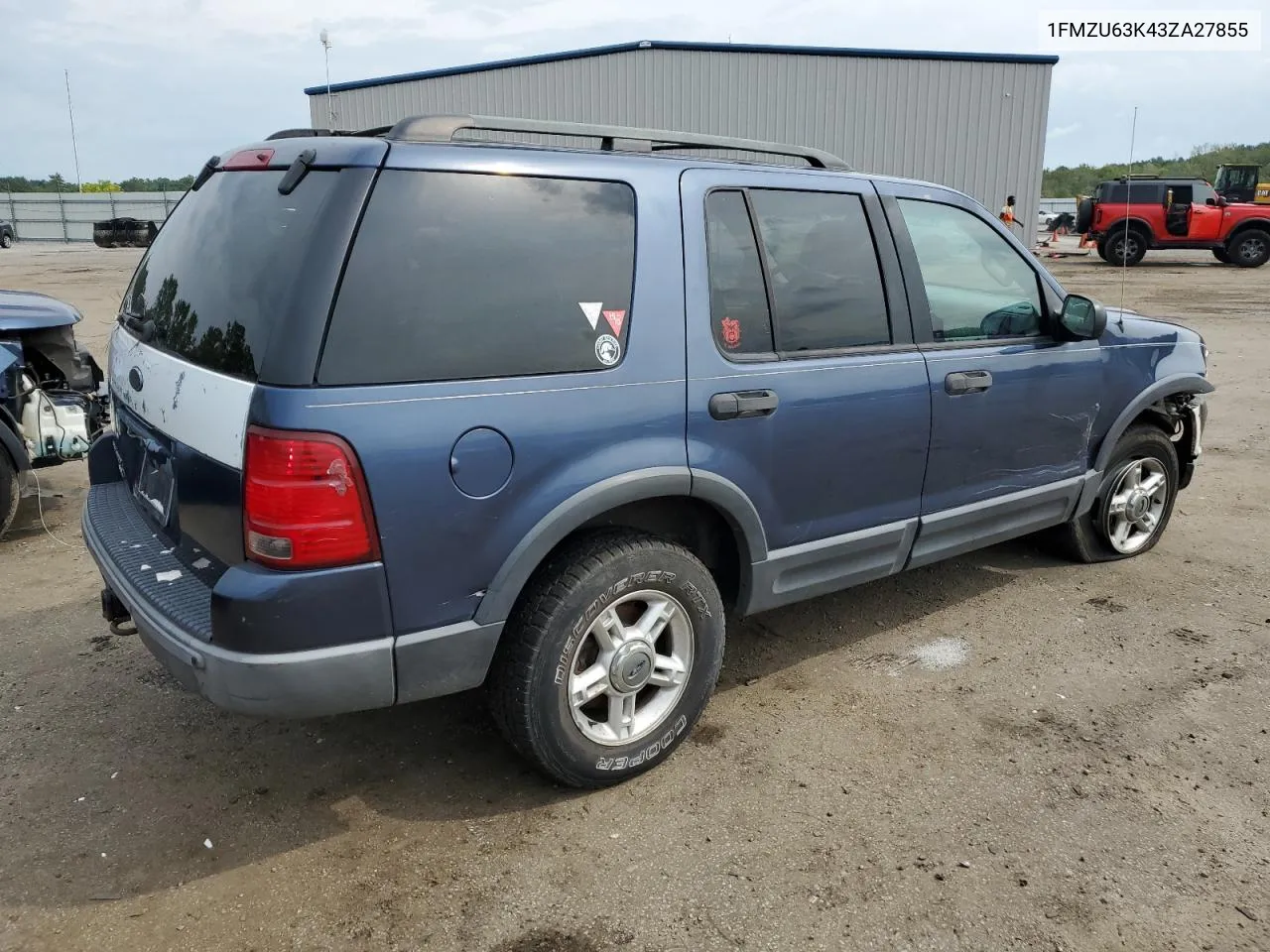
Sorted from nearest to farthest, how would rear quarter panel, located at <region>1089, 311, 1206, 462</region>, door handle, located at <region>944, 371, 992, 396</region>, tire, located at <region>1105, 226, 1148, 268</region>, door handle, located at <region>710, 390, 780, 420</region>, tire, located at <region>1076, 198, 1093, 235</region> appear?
door handle, located at <region>710, 390, 780, 420</region>, door handle, located at <region>944, 371, 992, 396</region>, rear quarter panel, located at <region>1089, 311, 1206, 462</region>, tire, located at <region>1105, 226, 1148, 268</region>, tire, located at <region>1076, 198, 1093, 235</region>

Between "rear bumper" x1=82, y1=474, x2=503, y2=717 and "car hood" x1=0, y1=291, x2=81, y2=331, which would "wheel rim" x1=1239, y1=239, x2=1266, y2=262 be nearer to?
"car hood" x1=0, y1=291, x2=81, y2=331

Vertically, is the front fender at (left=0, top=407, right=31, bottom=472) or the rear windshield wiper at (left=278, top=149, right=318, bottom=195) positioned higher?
the rear windshield wiper at (left=278, top=149, right=318, bottom=195)

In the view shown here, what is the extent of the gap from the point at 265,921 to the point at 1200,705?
3.24m

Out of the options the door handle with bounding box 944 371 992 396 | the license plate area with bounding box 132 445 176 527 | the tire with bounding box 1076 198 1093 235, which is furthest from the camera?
the tire with bounding box 1076 198 1093 235

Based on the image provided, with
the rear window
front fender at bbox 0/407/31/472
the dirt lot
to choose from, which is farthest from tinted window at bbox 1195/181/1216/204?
the rear window

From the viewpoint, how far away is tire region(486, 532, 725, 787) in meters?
2.79

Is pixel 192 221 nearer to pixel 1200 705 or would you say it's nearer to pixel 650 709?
pixel 650 709

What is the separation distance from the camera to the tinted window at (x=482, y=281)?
2.45 metres

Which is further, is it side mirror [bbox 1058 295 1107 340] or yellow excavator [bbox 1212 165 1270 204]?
yellow excavator [bbox 1212 165 1270 204]

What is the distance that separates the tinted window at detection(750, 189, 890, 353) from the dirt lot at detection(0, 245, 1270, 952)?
136 centimetres

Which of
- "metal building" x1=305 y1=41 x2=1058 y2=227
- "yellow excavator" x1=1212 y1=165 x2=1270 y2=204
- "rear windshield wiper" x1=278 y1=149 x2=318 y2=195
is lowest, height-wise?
"rear windshield wiper" x1=278 y1=149 x2=318 y2=195

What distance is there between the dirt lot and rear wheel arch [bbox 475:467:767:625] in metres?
0.63

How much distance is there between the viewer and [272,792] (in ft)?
10.1

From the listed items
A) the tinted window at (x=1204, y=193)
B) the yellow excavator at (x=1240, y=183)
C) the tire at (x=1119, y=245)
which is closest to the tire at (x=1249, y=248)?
the tinted window at (x=1204, y=193)
